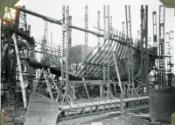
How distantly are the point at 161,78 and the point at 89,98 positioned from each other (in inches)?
32.4

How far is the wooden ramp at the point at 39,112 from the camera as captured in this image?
1.77m

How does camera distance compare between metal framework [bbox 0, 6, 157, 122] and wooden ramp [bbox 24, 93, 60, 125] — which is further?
metal framework [bbox 0, 6, 157, 122]

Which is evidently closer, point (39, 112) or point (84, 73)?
point (39, 112)

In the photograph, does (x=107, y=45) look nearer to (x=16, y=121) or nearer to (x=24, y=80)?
(x=24, y=80)

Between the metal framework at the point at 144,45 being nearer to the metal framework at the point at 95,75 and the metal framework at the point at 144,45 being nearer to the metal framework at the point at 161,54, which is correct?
the metal framework at the point at 95,75

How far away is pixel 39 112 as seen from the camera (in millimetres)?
1799

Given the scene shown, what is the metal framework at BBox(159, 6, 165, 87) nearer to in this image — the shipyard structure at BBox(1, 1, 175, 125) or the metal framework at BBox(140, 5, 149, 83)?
the shipyard structure at BBox(1, 1, 175, 125)

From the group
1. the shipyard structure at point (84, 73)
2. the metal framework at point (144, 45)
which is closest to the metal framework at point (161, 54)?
the shipyard structure at point (84, 73)

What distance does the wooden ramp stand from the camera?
1.77 m

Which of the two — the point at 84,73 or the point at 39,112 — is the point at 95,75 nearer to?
the point at 84,73

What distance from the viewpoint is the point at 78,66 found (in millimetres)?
2445

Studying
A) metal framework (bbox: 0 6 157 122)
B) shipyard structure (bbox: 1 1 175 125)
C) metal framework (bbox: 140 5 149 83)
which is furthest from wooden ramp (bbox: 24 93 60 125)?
metal framework (bbox: 140 5 149 83)

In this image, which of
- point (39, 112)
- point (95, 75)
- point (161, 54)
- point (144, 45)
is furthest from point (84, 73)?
point (161, 54)

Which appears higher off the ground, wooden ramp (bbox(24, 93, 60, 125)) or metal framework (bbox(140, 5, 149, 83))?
metal framework (bbox(140, 5, 149, 83))
